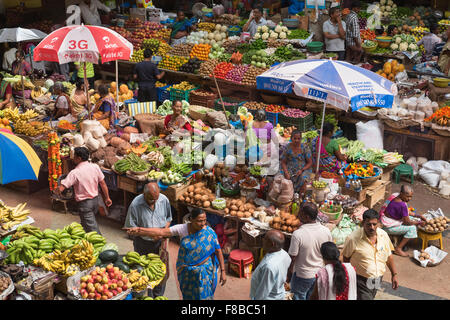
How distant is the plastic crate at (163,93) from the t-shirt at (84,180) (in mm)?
5278

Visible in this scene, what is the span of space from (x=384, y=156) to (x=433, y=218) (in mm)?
1608

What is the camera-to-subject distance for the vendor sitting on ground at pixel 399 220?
7.12 meters

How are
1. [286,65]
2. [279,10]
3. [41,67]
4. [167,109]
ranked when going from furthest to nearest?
1. [279,10]
2. [41,67]
3. [167,109]
4. [286,65]

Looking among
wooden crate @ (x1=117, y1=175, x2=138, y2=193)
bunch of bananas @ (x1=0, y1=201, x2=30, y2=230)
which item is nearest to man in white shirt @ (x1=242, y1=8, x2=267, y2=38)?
wooden crate @ (x1=117, y1=175, x2=138, y2=193)

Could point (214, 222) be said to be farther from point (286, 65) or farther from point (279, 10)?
point (279, 10)

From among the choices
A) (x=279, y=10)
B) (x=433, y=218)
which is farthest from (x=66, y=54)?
(x=279, y=10)

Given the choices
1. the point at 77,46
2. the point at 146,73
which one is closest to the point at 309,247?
the point at 77,46

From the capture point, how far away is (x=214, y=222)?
756cm

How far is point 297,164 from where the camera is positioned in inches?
300

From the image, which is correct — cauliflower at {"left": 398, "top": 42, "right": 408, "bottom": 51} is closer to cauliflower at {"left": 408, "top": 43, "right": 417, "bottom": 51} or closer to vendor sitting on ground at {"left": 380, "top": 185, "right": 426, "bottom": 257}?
cauliflower at {"left": 408, "top": 43, "right": 417, "bottom": 51}

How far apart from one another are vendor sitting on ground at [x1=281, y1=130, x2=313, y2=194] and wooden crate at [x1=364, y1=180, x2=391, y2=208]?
1.06 m

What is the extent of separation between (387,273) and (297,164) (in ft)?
6.28

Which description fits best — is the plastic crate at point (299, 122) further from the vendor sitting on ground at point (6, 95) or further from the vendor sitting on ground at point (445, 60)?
the vendor sitting on ground at point (6, 95)

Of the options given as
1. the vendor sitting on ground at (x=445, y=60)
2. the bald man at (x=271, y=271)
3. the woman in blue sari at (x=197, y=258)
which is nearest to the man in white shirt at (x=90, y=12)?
the vendor sitting on ground at (x=445, y=60)
